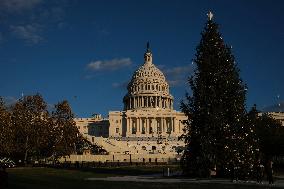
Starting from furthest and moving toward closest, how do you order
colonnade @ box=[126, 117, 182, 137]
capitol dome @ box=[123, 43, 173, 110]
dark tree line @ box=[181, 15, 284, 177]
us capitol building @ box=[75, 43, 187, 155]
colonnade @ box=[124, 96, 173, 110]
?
capitol dome @ box=[123, 43, 173, 110] → colonnade @ box=[124, 96, 173, 110] → colonnade @ box=[126, 117, 182, 137] → us capitol building @ box=[75, 43, 187, 155] → dark tree line @ box=[181, 15, 284, 177]

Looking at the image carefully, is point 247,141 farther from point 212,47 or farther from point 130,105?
point 130,105

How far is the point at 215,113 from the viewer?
40312mm

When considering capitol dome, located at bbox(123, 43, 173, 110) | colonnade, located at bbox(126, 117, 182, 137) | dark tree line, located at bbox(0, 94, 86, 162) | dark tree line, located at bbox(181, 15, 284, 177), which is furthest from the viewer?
capitol dome, located at bbox(123, 43, 173, 110)

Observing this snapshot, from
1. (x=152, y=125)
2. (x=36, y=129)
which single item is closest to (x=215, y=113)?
(x=36, y=129)

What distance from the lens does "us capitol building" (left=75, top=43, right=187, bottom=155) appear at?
5935 inches

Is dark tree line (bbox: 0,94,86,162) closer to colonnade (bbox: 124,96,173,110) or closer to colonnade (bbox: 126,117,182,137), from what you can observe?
colonnade (bbox: 126,117,182,137)

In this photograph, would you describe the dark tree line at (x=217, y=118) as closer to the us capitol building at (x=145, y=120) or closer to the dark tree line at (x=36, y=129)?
the dark tree line at (x=36, y=129)

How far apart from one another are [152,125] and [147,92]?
19391 millimetres

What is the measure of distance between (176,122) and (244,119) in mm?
134001

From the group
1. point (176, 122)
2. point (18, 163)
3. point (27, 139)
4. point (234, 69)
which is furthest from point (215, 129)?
point (176, 122)

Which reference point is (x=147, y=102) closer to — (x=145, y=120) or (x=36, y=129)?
(x=145, y=120)

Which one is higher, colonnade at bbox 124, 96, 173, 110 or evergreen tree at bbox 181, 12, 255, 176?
colonnade at bbox 124, 96, 173, 110

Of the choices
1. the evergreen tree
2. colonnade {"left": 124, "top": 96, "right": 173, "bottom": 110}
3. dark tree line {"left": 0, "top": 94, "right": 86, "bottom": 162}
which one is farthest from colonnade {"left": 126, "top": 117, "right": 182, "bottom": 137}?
the evergreen tree

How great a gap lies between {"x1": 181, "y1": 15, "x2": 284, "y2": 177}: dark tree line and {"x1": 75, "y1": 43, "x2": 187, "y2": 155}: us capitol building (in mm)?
97765
